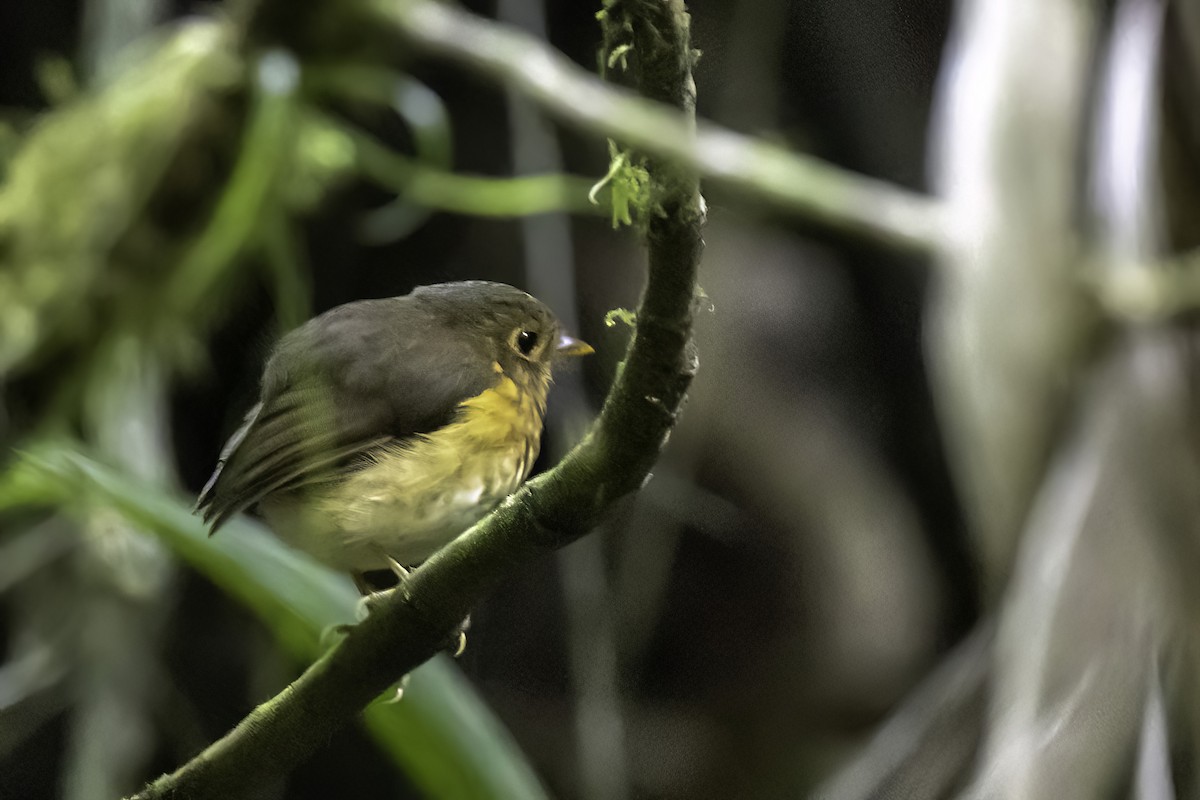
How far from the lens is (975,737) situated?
711 mm

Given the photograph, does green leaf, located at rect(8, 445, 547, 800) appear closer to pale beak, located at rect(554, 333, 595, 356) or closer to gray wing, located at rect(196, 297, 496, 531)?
gray wing, located at rect(196, 297, 496, 531)

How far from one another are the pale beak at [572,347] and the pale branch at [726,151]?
12 centimetres

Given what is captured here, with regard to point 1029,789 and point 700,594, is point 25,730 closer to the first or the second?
point 700,594

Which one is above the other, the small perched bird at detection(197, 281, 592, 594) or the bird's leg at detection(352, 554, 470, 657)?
the small perched bird at detection(197, 281, 592, 594)

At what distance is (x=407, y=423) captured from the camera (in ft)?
1.75

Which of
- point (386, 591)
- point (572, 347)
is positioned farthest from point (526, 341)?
point (386, 591)

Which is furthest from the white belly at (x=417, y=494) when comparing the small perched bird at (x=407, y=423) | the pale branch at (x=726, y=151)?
the pale branch at (x=726, y=151)

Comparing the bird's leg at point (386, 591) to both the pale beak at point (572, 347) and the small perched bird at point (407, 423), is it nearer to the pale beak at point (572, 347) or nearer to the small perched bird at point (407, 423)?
the small perched bird at point (407, 423)

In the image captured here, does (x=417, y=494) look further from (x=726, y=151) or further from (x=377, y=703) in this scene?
(x=726, y=151)

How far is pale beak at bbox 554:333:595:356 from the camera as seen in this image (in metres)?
0.53

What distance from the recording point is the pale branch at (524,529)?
1.47 ft

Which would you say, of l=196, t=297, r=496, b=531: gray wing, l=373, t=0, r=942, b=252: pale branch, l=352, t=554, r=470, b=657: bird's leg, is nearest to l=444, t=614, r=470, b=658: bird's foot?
l=352, t=554, r=470, b=657: bird's leg

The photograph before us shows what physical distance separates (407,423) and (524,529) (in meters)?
0.09

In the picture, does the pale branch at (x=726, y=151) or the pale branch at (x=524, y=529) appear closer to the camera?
the pale branch at (x=524, y=529)
